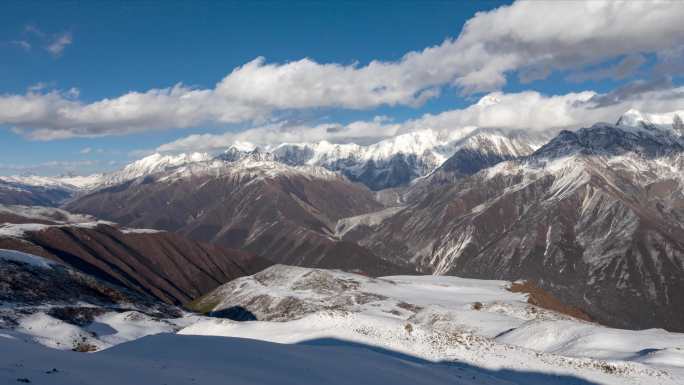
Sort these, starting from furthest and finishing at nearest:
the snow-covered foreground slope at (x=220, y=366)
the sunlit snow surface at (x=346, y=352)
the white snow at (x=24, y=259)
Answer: the white snow at (x=24, y=259)
the sunlit snow surface at (x=346, y=352)
the snow-covered foreground slope at (x=220, y=366)

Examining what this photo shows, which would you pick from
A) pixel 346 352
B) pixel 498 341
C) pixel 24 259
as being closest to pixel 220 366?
pixel 346 352

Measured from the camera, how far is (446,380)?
45156mm

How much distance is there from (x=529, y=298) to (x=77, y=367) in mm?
185497

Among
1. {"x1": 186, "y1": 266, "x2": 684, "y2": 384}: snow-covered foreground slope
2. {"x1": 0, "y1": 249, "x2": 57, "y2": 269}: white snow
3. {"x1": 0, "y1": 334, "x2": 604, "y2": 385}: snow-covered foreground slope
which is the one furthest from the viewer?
{"x1": 0, "y1": 249, "x2": 57, "y2": 269}: white snow

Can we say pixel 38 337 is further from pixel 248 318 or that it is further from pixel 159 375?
pixel 248 318

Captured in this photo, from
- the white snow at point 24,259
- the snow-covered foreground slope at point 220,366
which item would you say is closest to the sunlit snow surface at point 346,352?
the snow-covered foreground slope at point 220,366

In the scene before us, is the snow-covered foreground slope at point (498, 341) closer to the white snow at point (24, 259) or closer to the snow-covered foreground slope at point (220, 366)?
the snow-covered foreground slope at point (220, 366)

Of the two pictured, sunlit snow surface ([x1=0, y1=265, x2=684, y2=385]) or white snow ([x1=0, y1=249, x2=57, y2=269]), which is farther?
white snow ([x1=0, y1=249, x2=57, y2=269])

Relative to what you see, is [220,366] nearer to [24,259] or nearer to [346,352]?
[346,352]

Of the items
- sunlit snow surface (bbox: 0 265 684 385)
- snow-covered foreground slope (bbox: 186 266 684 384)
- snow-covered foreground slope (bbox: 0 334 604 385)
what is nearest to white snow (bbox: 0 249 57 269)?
sunlit snow surface (bbox: 0 265 684 385)

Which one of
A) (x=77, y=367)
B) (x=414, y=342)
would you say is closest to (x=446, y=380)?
(x=414, y=342)

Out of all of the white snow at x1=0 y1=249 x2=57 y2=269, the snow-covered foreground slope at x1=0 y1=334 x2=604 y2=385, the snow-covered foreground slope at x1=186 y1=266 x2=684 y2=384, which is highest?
the white snow at x1=0 y1=249 x2=57 y2=269

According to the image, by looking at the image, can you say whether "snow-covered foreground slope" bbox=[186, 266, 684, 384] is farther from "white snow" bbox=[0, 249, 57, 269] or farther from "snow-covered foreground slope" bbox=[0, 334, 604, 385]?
"white snow" bbox=[0, 249, 57, 269]

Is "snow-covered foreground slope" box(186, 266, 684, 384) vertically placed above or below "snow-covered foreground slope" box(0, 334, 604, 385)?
below
